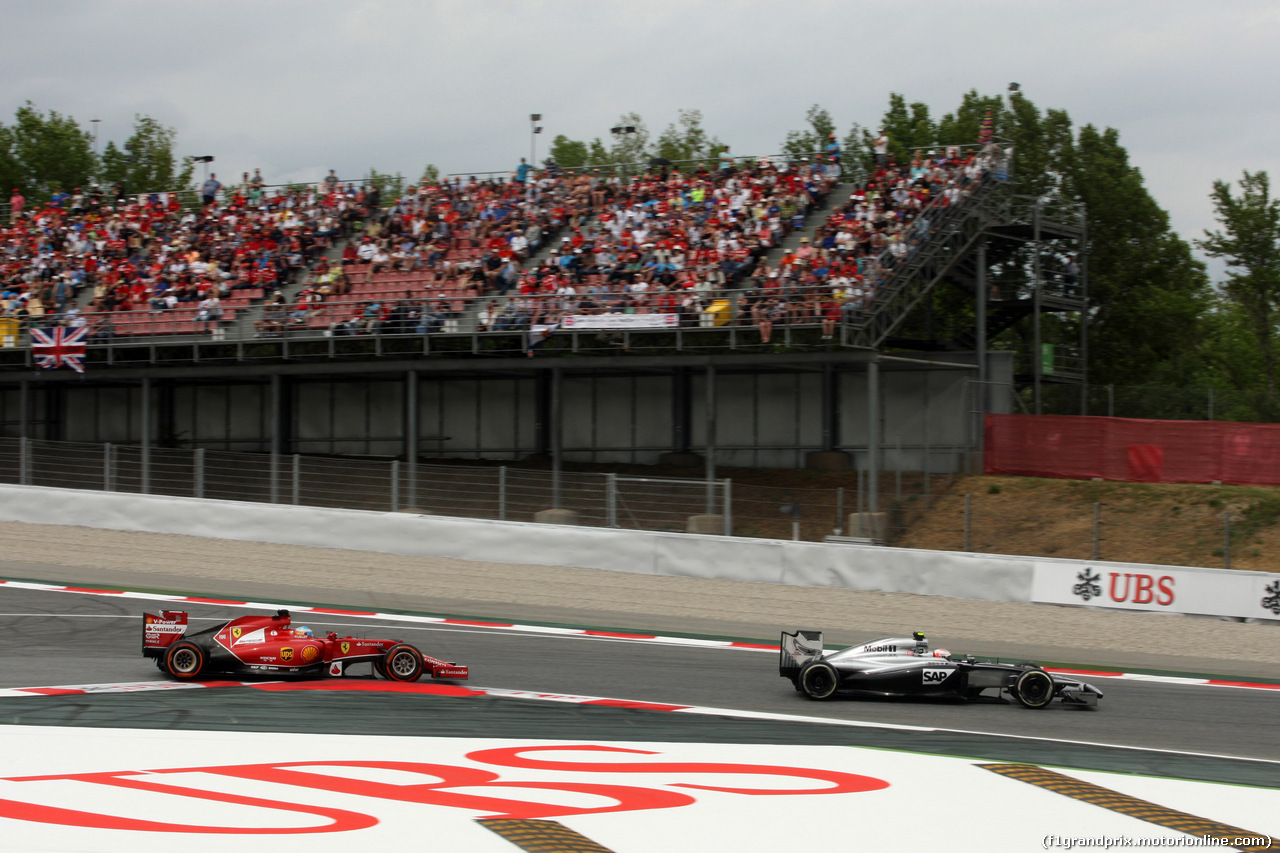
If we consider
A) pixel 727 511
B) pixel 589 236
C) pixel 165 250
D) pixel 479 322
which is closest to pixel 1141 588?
Answer: pixel 727 511

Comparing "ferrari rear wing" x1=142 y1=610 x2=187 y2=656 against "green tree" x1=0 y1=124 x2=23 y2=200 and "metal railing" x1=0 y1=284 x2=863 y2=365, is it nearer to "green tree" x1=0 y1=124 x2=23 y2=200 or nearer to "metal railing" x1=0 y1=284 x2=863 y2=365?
"metal railing" x1=0 y1=284 x2=863 y2=365

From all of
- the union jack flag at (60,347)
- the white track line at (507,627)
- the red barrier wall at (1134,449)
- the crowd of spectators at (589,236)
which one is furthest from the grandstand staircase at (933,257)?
the union jack flag at (60,347)

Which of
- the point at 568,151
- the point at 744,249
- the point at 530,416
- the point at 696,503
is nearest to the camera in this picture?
the point at 696,503

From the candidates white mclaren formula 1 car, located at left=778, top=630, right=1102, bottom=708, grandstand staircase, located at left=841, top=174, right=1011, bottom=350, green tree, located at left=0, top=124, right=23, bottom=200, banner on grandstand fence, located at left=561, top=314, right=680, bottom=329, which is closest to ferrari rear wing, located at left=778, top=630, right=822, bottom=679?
white mclaren formula 1 car, located at left=778, top=630, right=1102, bottom=708

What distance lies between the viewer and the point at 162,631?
12.2 meters

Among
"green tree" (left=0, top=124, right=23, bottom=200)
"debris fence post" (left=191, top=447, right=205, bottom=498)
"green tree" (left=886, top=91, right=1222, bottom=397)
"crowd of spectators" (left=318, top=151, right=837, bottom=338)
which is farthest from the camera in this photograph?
"green tree" (left=0, top=124, right=23, bottom=200)

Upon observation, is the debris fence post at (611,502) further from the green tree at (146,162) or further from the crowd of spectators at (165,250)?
the green tree at (146,162)

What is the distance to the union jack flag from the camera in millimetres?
28203

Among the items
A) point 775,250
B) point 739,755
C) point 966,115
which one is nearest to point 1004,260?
point 775,250

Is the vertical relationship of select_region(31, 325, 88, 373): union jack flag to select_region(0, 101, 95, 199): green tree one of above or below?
below

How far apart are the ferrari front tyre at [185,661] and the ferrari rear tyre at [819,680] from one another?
600 centimetres

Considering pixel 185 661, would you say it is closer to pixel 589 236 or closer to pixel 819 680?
pixel 819 680

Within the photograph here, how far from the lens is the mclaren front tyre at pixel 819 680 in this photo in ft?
39.6

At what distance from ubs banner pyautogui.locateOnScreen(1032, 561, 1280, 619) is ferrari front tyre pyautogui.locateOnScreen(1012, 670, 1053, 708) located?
6476mm
